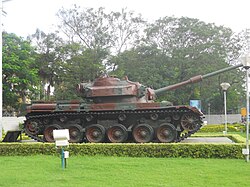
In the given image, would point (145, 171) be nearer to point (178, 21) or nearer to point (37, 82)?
point (37, 82)

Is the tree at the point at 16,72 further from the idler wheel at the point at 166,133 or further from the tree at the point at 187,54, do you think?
the idler wheel at the point at 166,133

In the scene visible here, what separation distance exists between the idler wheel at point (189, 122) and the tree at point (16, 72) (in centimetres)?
2039

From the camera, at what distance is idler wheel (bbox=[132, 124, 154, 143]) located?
13289 mm

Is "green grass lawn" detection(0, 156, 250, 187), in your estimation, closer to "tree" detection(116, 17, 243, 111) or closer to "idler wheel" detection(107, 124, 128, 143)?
"idler wheel" detection(107, 124, 128, 143)

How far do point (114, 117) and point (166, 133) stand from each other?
195 cm

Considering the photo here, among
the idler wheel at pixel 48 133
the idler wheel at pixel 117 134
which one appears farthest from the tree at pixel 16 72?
the idler wheel at pixel 117 134

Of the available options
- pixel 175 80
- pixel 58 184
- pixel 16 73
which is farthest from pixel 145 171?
pixel 175 80

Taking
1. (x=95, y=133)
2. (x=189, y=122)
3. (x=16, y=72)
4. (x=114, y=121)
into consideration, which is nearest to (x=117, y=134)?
(x=114, y=121)

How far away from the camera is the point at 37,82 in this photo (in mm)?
33125

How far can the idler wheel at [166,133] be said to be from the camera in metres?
13.1

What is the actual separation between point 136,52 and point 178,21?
4.96 meters

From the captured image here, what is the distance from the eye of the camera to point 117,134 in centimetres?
1366

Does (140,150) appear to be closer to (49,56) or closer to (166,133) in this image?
(166,133)

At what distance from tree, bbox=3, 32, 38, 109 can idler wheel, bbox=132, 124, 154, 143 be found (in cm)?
1946
